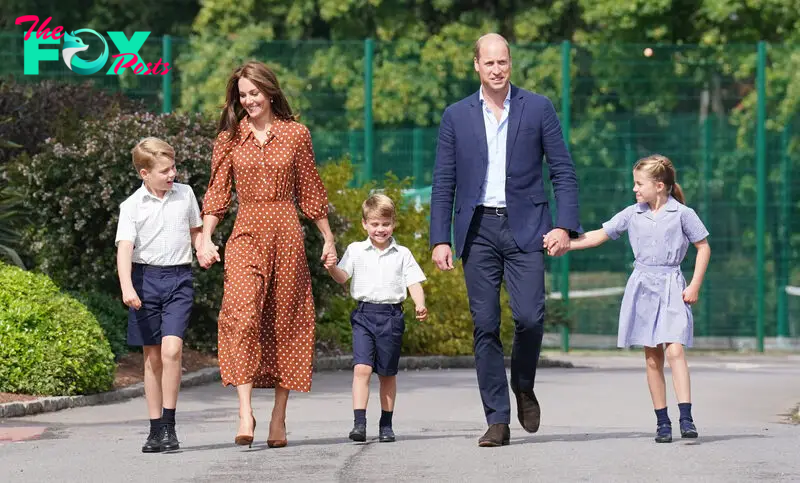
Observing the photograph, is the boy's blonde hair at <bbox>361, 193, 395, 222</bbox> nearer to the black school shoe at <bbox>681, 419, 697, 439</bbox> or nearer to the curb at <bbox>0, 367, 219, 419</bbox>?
the black school shoe at <bbox>681, 419, 697, 439</bbox>

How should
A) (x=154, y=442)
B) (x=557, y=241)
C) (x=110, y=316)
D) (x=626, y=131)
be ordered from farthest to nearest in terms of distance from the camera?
(x=626, y=131) < (x=110, y=316) < (x=557, y=241) < (x=154, y=442)

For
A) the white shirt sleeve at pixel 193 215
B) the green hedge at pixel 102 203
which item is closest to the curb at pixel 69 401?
the green hedge at pixel 102 203

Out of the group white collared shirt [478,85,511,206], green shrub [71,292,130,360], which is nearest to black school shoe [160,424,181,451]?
white collared shirt [478,85,511,206]

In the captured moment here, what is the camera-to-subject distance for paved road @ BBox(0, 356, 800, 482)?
8.18 m

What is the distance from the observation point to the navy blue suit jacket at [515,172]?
920cm

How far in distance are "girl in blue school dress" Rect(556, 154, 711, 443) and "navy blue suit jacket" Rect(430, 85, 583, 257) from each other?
35 cm

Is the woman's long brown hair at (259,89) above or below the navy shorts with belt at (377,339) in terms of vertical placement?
above

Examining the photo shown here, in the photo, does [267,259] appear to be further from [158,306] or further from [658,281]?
[658,281]

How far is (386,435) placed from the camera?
371 inches

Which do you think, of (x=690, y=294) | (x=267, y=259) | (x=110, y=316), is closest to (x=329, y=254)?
(x=267, y=259)

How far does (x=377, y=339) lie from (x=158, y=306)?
49.2 inches

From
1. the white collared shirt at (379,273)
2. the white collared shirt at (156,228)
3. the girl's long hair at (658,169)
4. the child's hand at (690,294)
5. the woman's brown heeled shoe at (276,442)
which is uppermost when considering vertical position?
the girl's long hair at (658,169)

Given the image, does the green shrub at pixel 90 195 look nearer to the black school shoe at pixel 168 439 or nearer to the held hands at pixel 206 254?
the held hands at pixel 206 254

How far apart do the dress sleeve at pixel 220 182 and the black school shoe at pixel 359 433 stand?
4.35ft
